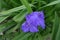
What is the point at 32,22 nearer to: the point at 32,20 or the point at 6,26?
the point at 32,20

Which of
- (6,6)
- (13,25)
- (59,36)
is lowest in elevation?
(59,36)

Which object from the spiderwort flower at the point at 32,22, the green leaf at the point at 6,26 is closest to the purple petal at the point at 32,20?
the spiderwort flower at the point at 32,22

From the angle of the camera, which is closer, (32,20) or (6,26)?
(32,20)

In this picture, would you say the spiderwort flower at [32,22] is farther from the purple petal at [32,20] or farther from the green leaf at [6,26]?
the green leaf at [6,26]

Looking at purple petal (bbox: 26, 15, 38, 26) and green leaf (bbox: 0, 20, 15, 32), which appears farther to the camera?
green leaf (bbox: 0, 20, 15, 32)

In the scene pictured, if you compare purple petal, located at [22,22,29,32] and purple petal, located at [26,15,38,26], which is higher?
purple petal, located at [26,15,38,26]

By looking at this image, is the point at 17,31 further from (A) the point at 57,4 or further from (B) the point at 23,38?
(A) the point at 57,4

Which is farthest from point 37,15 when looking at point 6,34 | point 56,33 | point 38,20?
point 6,34

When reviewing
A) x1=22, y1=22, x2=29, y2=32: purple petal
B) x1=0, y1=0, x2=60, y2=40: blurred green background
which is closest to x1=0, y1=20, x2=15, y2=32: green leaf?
x1=0, y1=0, x2=60, y2=40: blurred green background

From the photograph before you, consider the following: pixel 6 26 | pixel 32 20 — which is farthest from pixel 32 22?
pixel 6 26

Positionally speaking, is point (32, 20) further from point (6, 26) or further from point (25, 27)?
point (6, 26)

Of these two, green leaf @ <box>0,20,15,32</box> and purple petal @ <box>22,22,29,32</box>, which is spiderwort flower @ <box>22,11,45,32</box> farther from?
green leaf @ <box>0,20,15,32</box>
